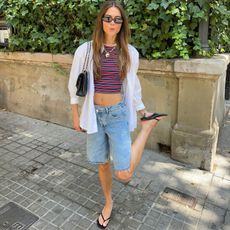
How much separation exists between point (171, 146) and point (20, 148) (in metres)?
2.15

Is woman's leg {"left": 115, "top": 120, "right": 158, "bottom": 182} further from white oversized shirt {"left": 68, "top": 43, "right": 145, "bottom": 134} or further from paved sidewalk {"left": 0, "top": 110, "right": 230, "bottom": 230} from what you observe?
paved sidewalk {"left": 0, "top": 110, "right": 230, "bottom": 230}

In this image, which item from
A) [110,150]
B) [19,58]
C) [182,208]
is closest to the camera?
[110,150]

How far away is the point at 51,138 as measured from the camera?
14.3ft

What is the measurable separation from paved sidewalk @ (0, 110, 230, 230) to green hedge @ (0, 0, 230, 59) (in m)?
1.43

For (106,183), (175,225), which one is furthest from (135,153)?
(175,225)

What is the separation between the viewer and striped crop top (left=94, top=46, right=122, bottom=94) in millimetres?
2135

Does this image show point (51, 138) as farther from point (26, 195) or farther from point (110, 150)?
point (110, 150)

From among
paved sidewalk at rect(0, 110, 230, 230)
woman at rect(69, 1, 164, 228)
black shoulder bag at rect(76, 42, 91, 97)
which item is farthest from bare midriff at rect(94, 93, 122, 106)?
paved sidewalk at rect(0, 110, 230, 230)

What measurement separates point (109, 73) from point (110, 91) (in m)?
0.14

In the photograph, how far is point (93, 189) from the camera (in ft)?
9.89

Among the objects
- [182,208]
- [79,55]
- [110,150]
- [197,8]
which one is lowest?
[182,208]

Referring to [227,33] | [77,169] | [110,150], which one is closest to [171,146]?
[77,169]

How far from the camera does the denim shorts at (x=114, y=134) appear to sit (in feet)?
7.19

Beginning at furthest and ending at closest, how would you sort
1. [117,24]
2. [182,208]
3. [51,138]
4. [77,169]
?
[51,138] → [77,169] → [182,208] → [117,24]
